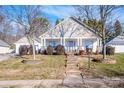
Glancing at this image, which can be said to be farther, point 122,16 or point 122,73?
point 122,16

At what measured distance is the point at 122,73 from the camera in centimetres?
1310

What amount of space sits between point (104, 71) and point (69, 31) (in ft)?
37.5

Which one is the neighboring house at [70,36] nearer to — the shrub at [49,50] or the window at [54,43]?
the window at [54,43]

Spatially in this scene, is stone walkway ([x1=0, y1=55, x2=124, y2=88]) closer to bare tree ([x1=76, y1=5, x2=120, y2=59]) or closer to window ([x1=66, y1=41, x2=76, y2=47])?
bare tree ([x1=76, y1=5, x2=120, y2=59])

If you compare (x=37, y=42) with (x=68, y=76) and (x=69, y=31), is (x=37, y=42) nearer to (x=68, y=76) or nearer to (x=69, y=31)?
(x=69, y=31)

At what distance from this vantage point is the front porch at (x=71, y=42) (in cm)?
2445

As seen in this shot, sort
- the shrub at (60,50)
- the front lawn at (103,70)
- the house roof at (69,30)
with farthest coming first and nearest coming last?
the house roof at (69,30), the shrub at (60,50), the front lawn at (103,70)

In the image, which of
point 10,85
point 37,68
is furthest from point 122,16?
Result: point 10,85

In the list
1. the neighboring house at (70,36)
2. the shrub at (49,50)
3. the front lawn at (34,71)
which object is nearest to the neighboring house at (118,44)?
the neighboring house at (70,36)

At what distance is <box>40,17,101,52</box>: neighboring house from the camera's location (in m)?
24.5

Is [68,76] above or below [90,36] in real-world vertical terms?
below

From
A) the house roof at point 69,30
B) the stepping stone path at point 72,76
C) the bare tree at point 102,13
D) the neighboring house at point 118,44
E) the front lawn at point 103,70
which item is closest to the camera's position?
the stepping stone path at point 72,76

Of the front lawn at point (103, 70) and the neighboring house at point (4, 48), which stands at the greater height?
the neighboring house at point (4, 48)
